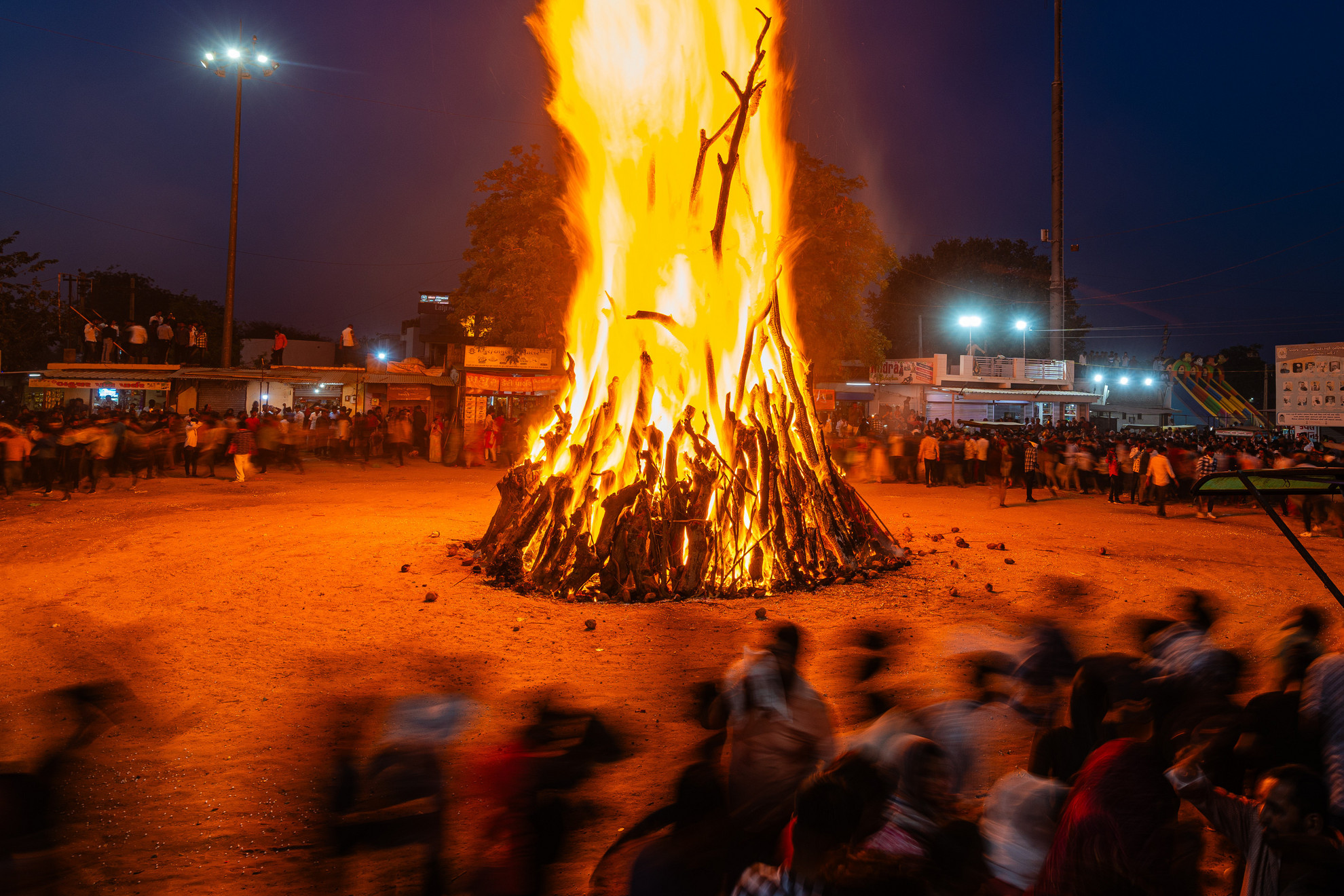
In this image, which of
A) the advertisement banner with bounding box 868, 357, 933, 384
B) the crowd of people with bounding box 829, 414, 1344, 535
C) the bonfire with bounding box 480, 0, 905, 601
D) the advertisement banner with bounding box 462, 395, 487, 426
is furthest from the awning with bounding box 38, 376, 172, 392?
the advertisement banner with bounding box 868, 357, 933, 384

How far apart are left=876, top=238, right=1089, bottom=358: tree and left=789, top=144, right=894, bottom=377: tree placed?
106 feet

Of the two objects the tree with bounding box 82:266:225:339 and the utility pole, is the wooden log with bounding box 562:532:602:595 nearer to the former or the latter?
the utility pole

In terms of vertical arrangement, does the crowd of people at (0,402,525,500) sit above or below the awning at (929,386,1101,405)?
below

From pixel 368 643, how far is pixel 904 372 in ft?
118

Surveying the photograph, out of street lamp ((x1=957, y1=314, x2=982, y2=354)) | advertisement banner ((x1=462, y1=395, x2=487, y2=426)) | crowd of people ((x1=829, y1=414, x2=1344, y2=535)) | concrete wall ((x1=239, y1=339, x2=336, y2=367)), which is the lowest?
crowd of people ((x1=829, y1=414, x2=1344, y2=535))

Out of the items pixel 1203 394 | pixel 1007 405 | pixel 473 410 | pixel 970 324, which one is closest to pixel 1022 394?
pixel 1007 405

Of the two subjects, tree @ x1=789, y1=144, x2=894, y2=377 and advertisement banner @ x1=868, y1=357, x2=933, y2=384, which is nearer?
tree @ x1=789, y1=144, x2=894, y2=377

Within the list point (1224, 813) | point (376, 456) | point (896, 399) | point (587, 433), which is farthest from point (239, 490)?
point (896, 399)

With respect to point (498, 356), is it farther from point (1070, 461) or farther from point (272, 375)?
point (1070, 461)

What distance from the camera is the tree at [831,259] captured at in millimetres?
Answer: 26703

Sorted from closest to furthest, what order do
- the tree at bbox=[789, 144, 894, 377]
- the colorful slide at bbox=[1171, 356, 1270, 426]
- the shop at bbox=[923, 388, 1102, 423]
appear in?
the tree at bbox=[789, 144, 894, 377] < the shop at bbox=[923, 388, 1102, 423] < the colorful slide at bbox=[1171, 356, 1270, 426]

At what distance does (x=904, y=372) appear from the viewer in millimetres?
40188

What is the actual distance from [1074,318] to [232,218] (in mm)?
65896

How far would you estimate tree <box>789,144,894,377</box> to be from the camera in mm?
26703
